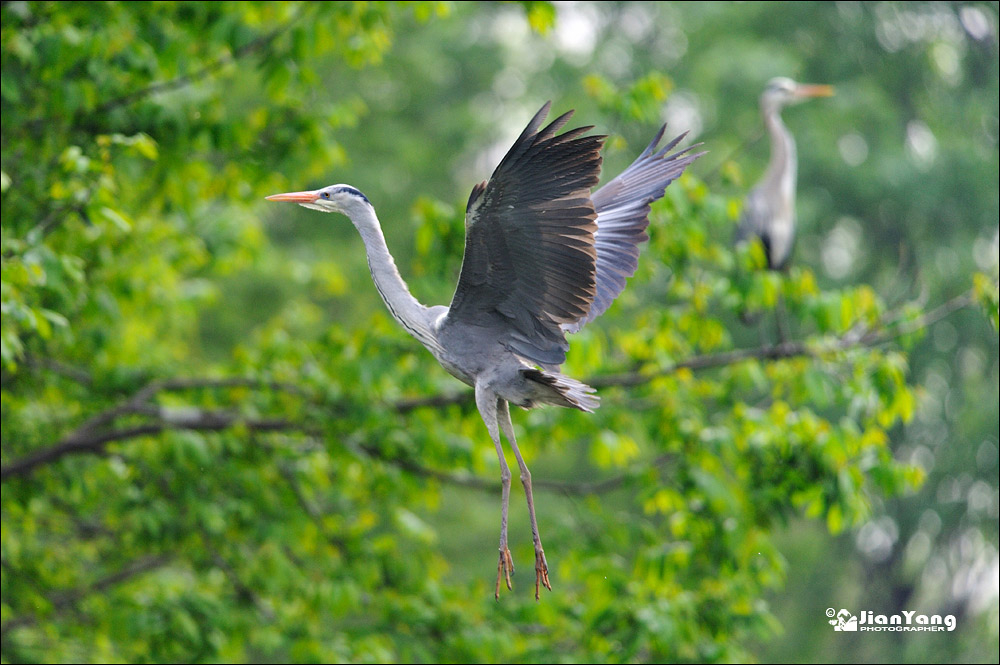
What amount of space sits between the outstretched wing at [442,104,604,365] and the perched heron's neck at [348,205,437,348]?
0.09 meters

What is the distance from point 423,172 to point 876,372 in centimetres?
1242

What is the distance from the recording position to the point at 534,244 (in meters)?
3.62

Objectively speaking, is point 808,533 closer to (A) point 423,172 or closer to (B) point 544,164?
(A) point 423,172

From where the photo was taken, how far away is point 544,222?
358 cm

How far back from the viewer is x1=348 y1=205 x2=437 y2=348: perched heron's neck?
12.4 ft

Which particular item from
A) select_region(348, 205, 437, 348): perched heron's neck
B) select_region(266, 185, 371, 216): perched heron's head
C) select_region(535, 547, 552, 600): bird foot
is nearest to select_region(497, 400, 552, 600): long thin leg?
select_region(535, 547, 552, 600): bird foot

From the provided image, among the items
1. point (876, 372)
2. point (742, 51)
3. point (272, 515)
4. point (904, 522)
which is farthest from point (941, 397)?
point (272, 515)

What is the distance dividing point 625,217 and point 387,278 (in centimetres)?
114

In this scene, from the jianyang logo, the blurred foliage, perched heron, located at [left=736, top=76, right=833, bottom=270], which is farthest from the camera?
the jianyang logo

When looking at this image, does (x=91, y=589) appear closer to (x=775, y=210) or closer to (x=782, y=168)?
(x=775, y=210)

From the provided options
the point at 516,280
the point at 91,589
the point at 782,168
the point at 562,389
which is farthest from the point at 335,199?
the point at 782,168

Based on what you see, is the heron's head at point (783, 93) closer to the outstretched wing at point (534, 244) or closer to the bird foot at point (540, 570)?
the outstretched wing at point (534, 244)

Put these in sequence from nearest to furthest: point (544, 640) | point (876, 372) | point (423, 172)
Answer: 1. point (876, 372)
2. point (544, 640)
3. point (423, 172)

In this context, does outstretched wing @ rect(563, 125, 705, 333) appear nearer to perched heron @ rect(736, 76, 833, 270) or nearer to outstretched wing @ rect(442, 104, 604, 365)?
outstretched wing @ rect(442, 104, 604, 365)
